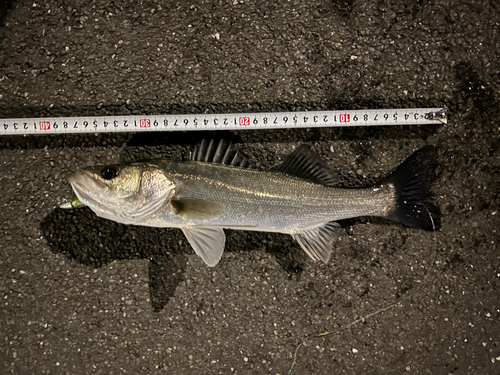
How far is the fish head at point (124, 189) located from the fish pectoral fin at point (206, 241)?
13.9 inches

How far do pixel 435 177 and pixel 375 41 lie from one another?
142cm

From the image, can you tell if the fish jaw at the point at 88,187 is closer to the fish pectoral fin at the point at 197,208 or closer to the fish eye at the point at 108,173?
the fish eye at the point at 108,173

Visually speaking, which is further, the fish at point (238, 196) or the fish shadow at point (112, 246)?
the fish shadow at point (112, 246)

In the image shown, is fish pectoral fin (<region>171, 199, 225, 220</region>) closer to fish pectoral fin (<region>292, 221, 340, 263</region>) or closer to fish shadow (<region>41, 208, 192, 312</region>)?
fish shadow (<region>41, 208, 192, 312</region>)

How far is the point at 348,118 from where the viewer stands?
3.25m

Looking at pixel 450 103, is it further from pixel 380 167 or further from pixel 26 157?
pixel 26 157

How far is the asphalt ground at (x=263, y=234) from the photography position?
334 cm

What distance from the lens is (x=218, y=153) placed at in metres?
3.04

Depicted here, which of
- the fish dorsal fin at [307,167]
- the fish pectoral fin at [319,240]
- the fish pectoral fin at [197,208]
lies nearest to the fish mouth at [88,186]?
the fish pectoral fin at [197,208]

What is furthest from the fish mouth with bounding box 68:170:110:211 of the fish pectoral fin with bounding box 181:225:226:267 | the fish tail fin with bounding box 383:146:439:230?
the fish tail fin with bounding box 383:146:439:230

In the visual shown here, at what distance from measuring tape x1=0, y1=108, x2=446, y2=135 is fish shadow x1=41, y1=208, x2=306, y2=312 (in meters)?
0.79

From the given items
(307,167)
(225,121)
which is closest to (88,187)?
(225,121)

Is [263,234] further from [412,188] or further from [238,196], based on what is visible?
[412,188]

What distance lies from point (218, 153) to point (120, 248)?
132cm
